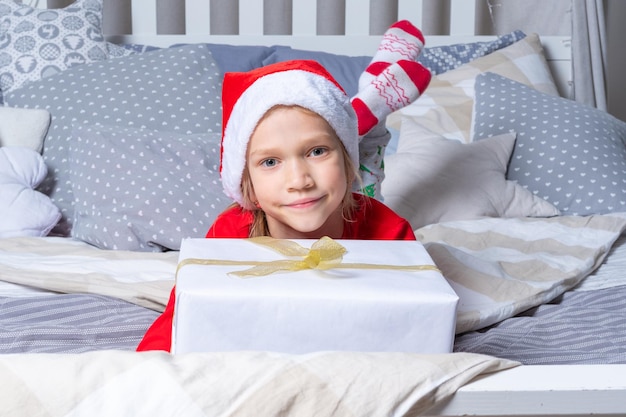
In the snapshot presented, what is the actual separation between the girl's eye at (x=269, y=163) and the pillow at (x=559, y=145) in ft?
3.03

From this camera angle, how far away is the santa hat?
1.01 m

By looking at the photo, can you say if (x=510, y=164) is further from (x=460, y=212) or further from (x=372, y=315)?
(x=372, y=315)

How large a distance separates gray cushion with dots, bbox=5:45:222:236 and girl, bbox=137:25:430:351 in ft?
2.37

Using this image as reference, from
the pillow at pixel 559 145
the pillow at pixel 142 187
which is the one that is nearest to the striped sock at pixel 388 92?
the pillow at pixel 142 187

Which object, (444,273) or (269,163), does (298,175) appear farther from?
(444,273)

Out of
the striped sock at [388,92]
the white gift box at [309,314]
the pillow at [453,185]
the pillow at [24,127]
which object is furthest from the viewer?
the pillow at [24,127]

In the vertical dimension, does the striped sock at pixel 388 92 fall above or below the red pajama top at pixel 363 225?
above

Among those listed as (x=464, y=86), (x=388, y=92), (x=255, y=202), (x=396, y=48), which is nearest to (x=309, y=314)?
(x=255, y=202)

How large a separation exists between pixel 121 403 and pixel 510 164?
4.56 ft

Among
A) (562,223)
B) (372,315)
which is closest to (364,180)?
(562,223)

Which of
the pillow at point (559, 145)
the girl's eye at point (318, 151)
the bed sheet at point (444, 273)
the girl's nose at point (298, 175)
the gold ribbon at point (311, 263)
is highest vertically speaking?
Result: the girl's eye at point (318, 151)

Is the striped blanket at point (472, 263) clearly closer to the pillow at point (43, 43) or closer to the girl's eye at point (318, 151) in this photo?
the girl's eye at point (318, 151)

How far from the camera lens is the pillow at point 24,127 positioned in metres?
1.76

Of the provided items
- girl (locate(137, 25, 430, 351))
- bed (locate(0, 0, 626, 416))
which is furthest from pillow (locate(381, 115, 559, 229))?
girl (locate(137, 25, 430, 351))
